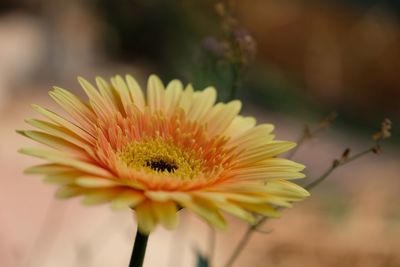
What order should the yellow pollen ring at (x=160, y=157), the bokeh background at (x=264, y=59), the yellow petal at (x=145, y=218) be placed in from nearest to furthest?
1. the yellow petal at (x=145, y=218)
2. the yellow pollen ring at (x=160, y=157)
3. the bokeh background at (x=264, y=59)

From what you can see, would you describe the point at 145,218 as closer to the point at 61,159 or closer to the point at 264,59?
the point at 61,159

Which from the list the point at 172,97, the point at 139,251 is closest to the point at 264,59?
the point at 172,97

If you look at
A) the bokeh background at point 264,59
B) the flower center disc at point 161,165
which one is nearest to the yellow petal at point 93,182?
the flower center disc at point 161,165

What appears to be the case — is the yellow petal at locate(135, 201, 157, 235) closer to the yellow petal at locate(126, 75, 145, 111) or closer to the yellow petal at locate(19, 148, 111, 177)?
the yellow petal at locate(19, 148, 111, 177)

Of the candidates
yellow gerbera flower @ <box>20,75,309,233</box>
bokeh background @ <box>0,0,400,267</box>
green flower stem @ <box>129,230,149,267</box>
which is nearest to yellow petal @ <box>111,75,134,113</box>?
yellow gerbera flower @ <box>20,75,309,233</box>

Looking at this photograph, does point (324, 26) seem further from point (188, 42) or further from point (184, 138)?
point (184, 138)

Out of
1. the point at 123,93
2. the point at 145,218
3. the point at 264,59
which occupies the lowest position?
the point at 145,218

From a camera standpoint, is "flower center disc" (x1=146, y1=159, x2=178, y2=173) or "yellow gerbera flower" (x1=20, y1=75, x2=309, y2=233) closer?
"yellow gerbera flower" (x1=20, y1=75, x2=309, y2=233)

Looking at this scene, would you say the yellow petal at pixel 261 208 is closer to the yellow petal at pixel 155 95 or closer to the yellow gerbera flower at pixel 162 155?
the yellow gerbera flower at pixel 162 155
